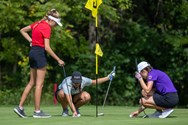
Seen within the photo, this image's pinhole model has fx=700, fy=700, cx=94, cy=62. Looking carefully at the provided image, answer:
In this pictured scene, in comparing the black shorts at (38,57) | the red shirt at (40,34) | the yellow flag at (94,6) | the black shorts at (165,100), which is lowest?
the black shorts at (165,100)

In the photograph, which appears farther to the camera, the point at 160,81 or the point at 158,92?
the point at 158,92

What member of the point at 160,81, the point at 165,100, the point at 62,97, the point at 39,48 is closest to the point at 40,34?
the point at 39,48

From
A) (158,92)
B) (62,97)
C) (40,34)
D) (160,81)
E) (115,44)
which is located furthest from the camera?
(115,44)

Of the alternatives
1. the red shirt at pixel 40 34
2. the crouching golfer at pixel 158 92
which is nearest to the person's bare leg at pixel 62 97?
the red shirt at pixel 40 34

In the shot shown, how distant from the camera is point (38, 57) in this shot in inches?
522

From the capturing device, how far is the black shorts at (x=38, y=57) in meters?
13.3

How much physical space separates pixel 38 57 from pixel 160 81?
93.5 inches

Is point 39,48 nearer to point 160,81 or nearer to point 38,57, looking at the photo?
point 38,57

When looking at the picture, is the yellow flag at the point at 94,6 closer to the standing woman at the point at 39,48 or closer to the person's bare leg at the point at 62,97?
the standing woman at the point at 39,48

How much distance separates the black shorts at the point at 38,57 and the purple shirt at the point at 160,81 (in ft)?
6.69

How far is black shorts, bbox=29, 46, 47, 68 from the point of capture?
43.5 feet

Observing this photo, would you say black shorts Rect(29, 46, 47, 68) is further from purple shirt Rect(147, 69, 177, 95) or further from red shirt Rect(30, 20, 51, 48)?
purple shirt Rect(147, 69, 177, 95)

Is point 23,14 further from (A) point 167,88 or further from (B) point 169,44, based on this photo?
(A) point 167,88

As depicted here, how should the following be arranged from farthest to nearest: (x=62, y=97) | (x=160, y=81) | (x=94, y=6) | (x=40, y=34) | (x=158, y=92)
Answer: (x=62, y=97)
(x=94, y=6)
(x=158, y=92)
(x=160, y=81)
(x=40, y=34)
